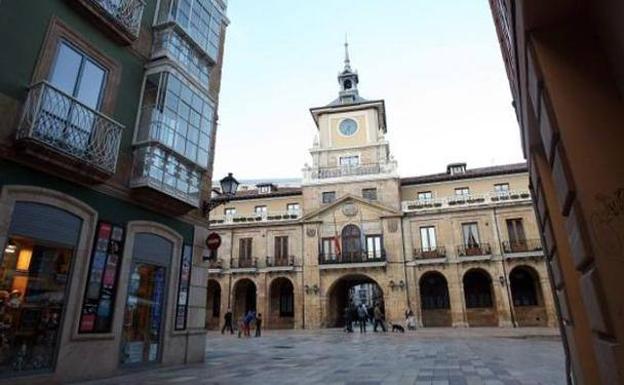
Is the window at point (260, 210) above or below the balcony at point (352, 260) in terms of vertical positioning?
above

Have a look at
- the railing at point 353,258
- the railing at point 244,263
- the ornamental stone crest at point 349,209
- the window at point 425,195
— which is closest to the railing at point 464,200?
the window at point 425,195

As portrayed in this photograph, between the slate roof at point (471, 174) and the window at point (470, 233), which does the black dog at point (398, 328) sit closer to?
the window at point (470, 233)

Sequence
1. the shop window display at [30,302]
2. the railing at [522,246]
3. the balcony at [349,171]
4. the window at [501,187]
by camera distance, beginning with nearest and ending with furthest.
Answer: the shop window display at [30,302] → the railing at [522,246] → the window at [501,187] → the balcony at [349,171]

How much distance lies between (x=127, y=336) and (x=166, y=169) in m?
4.04

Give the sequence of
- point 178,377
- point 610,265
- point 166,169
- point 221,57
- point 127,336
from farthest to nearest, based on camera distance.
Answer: point 221,57
point 166,169
point 127,336
point 178,377
point 610,265

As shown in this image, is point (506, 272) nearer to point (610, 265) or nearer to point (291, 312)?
point (291, 312)

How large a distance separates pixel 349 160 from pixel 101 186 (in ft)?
104

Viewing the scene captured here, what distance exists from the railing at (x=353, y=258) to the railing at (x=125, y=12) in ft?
88.0

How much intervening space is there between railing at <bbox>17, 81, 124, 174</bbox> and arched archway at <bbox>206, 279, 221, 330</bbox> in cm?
3013

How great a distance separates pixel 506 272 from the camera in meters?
30.1

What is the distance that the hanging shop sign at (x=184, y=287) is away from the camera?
10.0 m

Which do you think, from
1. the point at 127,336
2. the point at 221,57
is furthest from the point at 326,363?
the point at 221,57

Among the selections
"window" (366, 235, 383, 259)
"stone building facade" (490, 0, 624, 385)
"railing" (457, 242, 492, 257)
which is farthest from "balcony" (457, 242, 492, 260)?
"stone building facade" (490, 0, 624, 385)

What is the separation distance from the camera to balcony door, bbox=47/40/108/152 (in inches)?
277
